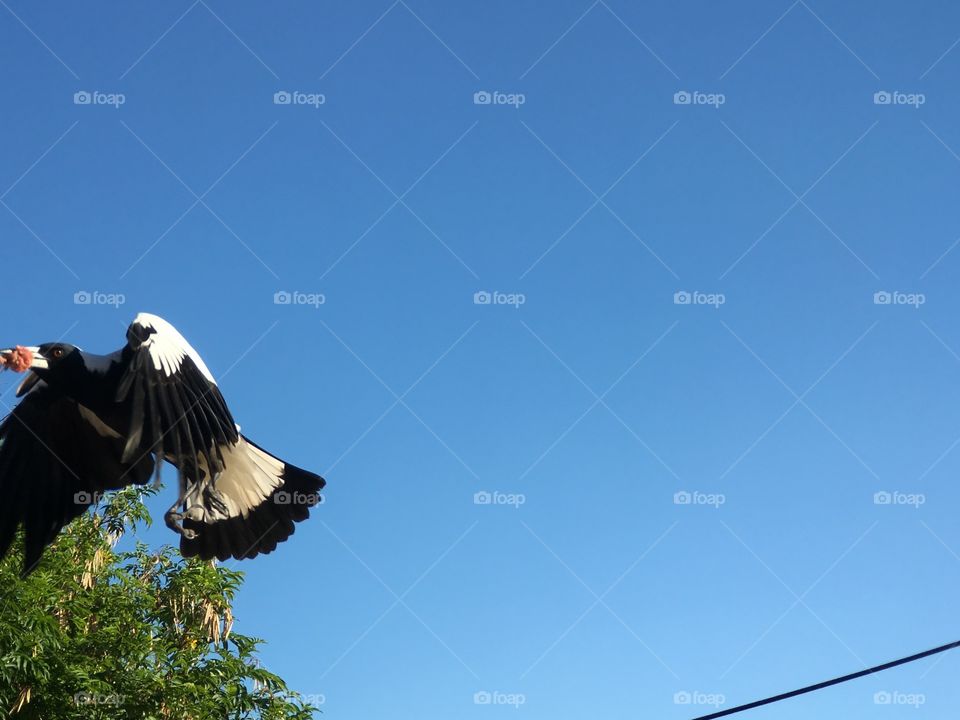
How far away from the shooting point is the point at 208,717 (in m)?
12.6

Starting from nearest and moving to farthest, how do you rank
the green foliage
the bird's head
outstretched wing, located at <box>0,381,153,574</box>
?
the bird's head
outstretched wing, located at <box>0,381,153,574</box>
the green foliage

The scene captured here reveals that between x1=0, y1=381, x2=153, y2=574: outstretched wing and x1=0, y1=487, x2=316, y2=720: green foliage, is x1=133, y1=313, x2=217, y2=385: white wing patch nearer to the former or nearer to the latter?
x1=0, y1=381, x2=153, y2=574: outstretched wing

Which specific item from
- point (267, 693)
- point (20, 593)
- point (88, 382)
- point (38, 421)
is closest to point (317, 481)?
point (88, 382)

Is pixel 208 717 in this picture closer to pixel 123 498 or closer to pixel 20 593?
pixel 20 593

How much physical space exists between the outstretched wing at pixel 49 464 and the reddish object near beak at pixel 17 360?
0.64 m

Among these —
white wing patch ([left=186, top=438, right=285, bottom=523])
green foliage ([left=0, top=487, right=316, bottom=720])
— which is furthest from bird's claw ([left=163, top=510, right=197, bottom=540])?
green foliage ([left=0, top=487, right=316, bottom=720])

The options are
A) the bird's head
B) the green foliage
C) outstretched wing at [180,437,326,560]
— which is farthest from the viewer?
the green foliage

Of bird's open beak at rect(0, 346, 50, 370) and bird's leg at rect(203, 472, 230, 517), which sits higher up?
bird's open beak at rect(0, 346, 50, 370)

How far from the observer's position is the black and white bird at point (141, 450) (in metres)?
3.98

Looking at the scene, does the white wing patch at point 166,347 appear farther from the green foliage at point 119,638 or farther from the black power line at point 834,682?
the green foliage at point 119,638

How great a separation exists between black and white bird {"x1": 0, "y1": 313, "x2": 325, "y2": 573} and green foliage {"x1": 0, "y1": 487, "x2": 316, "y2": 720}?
6.01m

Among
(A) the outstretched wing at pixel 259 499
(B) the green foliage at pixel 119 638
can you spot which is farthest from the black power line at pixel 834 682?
(B) the green foliage at pixel 119 638

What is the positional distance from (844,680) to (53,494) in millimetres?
3526

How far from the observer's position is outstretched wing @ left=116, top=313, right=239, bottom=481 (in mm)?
3939
